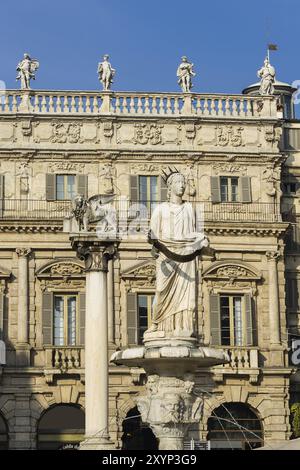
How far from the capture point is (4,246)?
51312 mm

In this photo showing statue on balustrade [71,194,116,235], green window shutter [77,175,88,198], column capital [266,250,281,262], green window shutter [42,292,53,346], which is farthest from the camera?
green window shutter [77,175,88,198]

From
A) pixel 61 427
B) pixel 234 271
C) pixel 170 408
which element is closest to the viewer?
pixel 170 408

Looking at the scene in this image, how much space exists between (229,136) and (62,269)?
9727 millimetres

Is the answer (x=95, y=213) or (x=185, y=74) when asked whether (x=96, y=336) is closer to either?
(x=95, y=213)

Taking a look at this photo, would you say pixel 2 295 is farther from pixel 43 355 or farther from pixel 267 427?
pixel 267 427

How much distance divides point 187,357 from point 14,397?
92.2 ft

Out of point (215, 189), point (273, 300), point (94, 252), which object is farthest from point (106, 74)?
point (94, 252)

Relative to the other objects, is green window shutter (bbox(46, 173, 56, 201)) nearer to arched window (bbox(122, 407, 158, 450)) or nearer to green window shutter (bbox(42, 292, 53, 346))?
green window shutter (bbox(42, 292, 53, 346))

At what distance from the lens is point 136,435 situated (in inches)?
2015

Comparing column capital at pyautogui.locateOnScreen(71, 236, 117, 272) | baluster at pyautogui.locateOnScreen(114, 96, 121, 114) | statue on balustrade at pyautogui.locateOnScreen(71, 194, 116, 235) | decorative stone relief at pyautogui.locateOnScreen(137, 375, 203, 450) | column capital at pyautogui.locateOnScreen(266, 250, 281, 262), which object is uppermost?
baluster at pyautogui.locateOnScreen(114, 96, 121, 114)

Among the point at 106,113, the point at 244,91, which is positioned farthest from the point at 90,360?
the point at 244,91

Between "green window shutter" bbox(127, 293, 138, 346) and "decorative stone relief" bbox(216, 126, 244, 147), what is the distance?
8164mm

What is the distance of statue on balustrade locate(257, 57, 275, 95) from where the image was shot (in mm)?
54781

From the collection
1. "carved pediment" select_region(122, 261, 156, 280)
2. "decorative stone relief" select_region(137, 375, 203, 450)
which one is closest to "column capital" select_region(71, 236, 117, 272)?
"decorative stone relief" select_region(137, 375, 203, 450)
